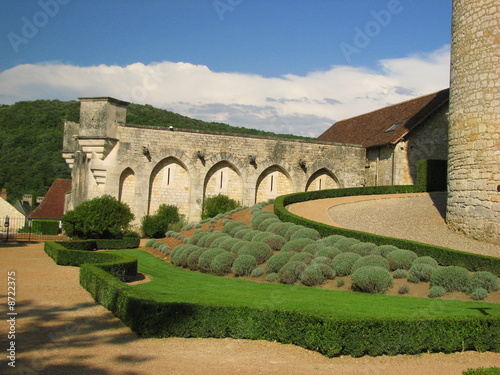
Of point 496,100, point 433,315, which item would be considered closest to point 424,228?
point 496,100

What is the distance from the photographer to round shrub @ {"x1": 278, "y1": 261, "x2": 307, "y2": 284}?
11.4 metres

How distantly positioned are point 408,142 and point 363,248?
1562 centimetres

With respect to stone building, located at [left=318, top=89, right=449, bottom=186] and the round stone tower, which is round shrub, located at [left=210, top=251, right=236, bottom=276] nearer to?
the round stone tower

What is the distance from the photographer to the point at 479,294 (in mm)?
9117

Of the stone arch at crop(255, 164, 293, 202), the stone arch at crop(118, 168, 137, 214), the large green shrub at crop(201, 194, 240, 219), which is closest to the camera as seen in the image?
the large green shrub at crop(201, 194, 240, 219)

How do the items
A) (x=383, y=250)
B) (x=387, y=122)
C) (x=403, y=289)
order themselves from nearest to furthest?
1. (x=403, y=289)
2. (x=383, y=250)
3. (x=387, y=122)

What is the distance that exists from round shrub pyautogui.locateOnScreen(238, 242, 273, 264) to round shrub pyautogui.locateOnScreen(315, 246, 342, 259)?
1.68m

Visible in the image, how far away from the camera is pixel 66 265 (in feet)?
49.9

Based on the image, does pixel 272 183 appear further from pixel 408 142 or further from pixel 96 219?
pixel 96 219

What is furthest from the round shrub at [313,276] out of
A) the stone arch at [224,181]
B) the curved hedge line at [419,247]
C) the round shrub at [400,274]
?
Result: the stone arch at [224,181]

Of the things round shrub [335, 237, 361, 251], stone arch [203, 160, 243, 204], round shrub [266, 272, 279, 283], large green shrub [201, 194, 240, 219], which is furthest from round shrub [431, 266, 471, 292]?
stone arch [203, 160, 243, 204]

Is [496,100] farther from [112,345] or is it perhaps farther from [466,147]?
[112,345]

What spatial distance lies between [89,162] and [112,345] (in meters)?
19.2

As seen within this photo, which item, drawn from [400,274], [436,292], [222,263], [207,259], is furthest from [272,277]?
[436,292]
